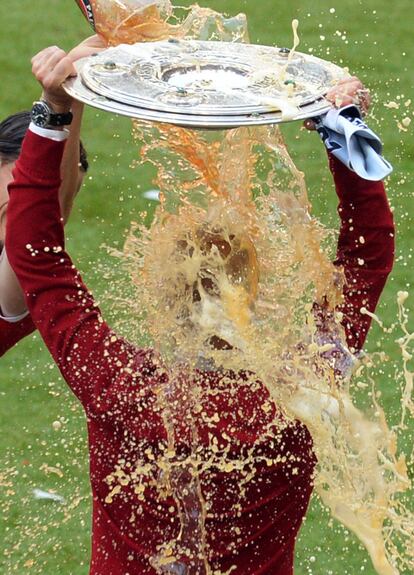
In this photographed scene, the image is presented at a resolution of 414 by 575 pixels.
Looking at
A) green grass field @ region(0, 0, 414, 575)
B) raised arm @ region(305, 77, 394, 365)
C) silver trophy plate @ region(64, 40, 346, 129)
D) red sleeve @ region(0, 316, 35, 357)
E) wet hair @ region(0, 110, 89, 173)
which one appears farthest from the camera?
green grass field @ region(0, 0, 414, 575)

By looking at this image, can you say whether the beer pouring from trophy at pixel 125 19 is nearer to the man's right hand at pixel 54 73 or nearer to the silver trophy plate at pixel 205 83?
the silver trophy plate at pixel 205 83

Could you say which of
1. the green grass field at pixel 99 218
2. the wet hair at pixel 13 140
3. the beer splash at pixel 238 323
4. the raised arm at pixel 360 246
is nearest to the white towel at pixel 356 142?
the raised arm at pixel 360 246

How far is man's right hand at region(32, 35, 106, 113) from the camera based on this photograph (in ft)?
8.79

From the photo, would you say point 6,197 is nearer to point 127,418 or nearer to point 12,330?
point 12,330

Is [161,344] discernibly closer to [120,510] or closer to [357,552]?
[120,510]

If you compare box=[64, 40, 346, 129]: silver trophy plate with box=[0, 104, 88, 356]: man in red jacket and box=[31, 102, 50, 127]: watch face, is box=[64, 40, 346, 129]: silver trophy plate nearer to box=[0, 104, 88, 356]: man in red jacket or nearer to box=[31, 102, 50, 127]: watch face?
box=[31, 102, 50, 127]: watch face

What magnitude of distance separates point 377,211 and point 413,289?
3423 mm

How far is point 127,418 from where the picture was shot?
2.68m

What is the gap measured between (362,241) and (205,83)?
0.56m

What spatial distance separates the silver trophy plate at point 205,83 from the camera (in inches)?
102

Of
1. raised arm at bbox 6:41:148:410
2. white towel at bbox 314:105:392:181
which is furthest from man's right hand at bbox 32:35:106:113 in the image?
white towel at bbox 314:105:392:181

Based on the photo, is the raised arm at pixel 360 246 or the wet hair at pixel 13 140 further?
the wet hair at pixel 13 140

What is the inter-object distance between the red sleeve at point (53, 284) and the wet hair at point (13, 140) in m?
0.82

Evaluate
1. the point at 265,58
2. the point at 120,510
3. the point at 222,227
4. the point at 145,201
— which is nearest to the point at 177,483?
the point at 120,510
